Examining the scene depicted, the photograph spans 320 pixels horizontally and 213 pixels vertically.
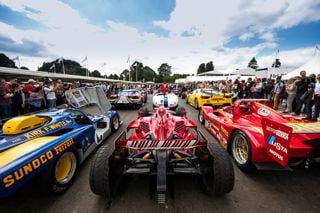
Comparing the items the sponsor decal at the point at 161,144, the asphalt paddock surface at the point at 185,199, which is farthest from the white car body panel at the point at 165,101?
the sponsor decal at the point at 161,144

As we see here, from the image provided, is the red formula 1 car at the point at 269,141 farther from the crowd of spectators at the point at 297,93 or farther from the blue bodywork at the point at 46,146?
the blue bodywork at the point at 46,146

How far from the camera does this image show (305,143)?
234cm

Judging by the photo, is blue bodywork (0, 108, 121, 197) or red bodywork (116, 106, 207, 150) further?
red bodywork (116, 106, 207, 150)

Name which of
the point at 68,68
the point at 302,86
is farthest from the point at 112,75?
the point at 302,86

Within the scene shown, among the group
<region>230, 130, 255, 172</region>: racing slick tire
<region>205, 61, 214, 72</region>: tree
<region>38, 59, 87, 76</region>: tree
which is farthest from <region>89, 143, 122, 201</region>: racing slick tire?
<region>205, 61, 214, 72</region>: tree

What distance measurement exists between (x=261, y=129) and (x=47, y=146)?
336cm

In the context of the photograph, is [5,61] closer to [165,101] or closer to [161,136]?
[165,101]

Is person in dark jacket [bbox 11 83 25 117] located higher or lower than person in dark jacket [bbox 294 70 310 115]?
lower

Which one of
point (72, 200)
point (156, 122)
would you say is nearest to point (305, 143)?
point (156, 122)

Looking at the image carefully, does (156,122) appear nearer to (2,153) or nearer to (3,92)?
(2,153)

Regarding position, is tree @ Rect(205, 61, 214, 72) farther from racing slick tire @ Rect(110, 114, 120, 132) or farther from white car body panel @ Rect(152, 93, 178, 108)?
racing slick tire @ Rect(110, 114, 120, 132)

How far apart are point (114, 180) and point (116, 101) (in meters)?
7.56

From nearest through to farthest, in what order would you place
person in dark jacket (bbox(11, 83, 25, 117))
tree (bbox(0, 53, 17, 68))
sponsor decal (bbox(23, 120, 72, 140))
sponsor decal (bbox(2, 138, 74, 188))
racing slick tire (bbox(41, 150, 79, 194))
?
sponsor decal (bbox(2, 138, 74, 188)) < racing slick tire (bbox(41, 150, 79, 194)) < sponsor decal (bbox(23, 120, 72, 140)) < person in dark jacket (bbox(11, 83, 25, 117)) < tree (bbox(0, 53, 17, 68))

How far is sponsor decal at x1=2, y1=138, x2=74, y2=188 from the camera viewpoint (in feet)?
5.45
